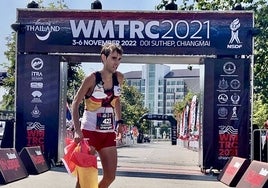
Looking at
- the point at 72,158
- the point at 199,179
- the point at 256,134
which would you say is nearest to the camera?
the point at 72,158

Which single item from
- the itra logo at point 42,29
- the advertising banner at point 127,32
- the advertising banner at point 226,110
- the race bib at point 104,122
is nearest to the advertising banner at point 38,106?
the advertising banner at point 127,32

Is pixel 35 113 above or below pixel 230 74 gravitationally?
below

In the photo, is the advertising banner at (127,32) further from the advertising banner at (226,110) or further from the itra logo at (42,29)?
the advertising banner at (226,110)

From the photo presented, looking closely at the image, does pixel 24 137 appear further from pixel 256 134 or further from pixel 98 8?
pixel 256 134

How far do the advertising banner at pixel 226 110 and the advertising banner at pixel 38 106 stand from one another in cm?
424

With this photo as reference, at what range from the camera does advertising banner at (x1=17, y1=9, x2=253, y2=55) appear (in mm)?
14969

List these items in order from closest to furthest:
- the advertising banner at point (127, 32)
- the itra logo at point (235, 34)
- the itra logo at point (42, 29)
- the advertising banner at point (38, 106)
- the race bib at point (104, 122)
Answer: the race bib at point (104, 122), the itra logo at point (235, 34), the advertising banner at point (127, 32), the itra logo at point (42, 29), the advertising banner at point (38, 106)

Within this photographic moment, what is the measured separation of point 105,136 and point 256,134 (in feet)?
31.4

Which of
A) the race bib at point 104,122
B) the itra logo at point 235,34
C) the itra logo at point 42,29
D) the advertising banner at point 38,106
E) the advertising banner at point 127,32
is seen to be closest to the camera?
the race bib at point 104,122

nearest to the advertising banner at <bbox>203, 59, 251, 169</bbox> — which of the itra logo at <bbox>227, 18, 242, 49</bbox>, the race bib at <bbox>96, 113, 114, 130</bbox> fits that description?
the itra logo at <bbox>227, 18, 242, 49</bbox>

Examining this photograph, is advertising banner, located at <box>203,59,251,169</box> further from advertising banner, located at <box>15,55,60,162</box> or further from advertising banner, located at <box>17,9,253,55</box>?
advertising banner, located at <box>15,55,60,162</box>

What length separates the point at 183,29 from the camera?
15.1 meters

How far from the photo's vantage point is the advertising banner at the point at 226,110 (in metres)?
15.0

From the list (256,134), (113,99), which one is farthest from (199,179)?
(113,99)
